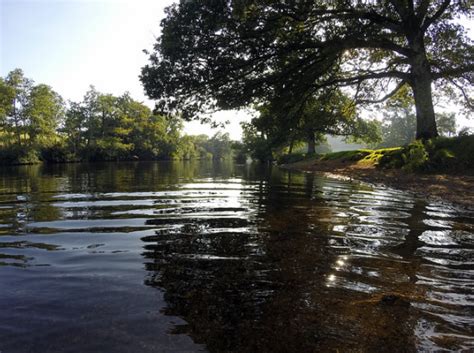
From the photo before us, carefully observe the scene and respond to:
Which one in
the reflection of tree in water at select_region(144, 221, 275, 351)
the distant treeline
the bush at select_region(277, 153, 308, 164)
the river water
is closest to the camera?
the river water

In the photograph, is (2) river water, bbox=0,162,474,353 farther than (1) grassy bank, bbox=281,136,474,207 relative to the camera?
No

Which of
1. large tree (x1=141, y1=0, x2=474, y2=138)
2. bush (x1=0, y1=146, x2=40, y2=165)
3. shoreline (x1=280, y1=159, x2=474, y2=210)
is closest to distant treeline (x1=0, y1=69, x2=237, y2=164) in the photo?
bush (x1=0, y1=146, x2=40, y2=165)

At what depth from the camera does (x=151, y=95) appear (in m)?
18.2

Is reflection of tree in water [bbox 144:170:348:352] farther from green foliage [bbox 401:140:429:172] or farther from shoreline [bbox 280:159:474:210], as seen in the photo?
green foliage [bbox 401:140:429:172]

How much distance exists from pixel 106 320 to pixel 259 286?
1.84 m

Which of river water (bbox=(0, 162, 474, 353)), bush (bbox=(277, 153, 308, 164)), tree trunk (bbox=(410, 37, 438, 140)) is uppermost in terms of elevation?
tree trunk (bbox=(410, 37, 438, 140))

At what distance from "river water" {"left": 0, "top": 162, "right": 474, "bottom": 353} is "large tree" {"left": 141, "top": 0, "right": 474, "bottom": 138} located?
36.8 ft

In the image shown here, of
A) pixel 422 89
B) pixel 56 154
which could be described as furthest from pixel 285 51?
pixel 56 154

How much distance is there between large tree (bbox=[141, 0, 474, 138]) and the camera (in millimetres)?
15797

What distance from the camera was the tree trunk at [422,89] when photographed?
62.8 feet

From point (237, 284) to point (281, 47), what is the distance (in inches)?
630

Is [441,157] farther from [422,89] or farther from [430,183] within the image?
[422,89]

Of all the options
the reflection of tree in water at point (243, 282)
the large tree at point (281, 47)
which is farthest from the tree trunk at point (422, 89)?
the reflection of tree in water at point (243, 282)

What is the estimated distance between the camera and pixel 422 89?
1930 cm
